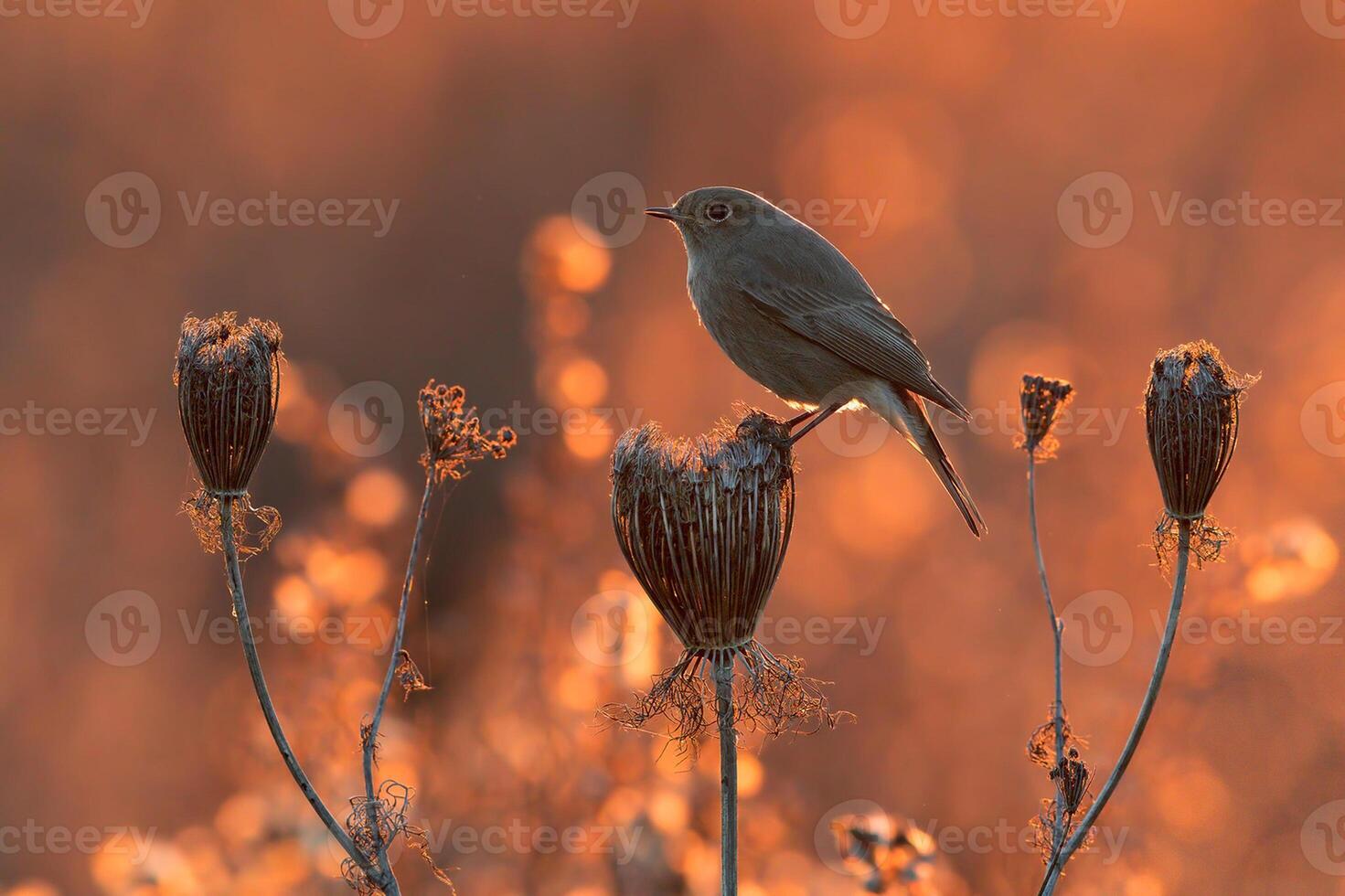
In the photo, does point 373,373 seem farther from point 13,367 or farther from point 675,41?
point 675,41

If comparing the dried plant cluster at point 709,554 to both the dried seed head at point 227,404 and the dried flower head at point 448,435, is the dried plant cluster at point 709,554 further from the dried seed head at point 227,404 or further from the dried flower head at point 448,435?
the dried seed head at point 227,404

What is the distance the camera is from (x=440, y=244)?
8.83 metres

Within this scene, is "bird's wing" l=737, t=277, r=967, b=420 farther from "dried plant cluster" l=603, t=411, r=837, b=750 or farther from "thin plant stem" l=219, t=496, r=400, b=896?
"thin plant stem" l=219, t=496, r=400, b=896

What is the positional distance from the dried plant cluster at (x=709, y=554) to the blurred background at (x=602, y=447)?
1.78ft

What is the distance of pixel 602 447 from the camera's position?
436 cm

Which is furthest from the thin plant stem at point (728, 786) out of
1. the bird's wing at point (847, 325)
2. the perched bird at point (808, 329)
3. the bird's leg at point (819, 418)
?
the bird's wing at point (847, 325)

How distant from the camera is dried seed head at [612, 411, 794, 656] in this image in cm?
266

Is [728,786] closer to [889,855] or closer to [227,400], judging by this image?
[889,855]

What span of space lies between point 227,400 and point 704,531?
3.45 feet

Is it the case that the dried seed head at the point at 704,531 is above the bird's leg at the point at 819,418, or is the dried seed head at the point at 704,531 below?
below

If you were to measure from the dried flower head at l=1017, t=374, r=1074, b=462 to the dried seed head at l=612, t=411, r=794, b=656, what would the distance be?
60cm

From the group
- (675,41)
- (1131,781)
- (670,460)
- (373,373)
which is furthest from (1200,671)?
(675,41)

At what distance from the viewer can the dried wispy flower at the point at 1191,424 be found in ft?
8.75

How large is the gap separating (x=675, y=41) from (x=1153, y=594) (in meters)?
5.95
